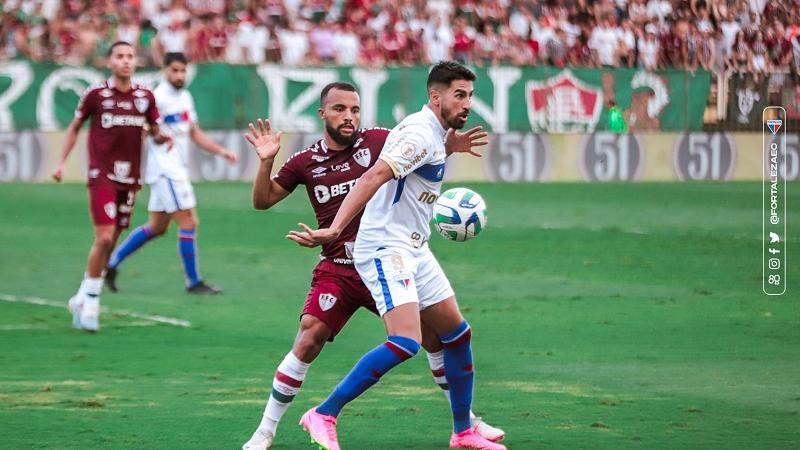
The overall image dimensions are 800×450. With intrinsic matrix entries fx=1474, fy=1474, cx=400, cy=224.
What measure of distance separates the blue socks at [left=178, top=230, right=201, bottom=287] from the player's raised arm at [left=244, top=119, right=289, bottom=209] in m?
6.53

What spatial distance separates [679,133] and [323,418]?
920 inches

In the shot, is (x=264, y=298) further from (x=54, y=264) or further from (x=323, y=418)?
(x=323, y=418)

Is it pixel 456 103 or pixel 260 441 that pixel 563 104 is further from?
pixel 260 441

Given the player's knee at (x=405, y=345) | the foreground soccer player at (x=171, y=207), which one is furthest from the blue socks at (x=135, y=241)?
the player's knee at (x=405, y=345)

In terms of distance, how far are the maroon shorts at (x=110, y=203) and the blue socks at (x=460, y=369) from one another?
526 centimetres

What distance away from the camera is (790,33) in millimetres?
27234

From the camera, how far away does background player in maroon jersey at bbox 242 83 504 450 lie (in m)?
7.78

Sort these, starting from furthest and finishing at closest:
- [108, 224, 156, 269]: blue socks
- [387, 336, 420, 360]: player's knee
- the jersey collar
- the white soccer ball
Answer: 1. [108, 224, 156, 269]: blue socks
2. the white soccer ball
3. the jersey collar
4. [387, 336, 420, 360]: player's knee

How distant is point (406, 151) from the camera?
7.41 meters

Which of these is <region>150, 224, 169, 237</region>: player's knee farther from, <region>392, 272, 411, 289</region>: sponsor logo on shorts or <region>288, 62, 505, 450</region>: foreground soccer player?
<region>392, 272, 411, 289</region>: sponsor logo on shorts

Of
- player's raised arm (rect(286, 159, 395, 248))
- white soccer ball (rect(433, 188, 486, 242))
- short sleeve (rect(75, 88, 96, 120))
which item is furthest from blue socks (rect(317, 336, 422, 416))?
short sleeve (rect(75, 88, 96, 120))

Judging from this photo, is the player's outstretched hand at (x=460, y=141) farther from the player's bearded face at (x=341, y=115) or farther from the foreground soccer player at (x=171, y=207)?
the foreground soccer player at (x=171, y=207)

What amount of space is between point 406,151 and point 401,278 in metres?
0.68

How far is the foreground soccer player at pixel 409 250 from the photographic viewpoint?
7.43 metres
